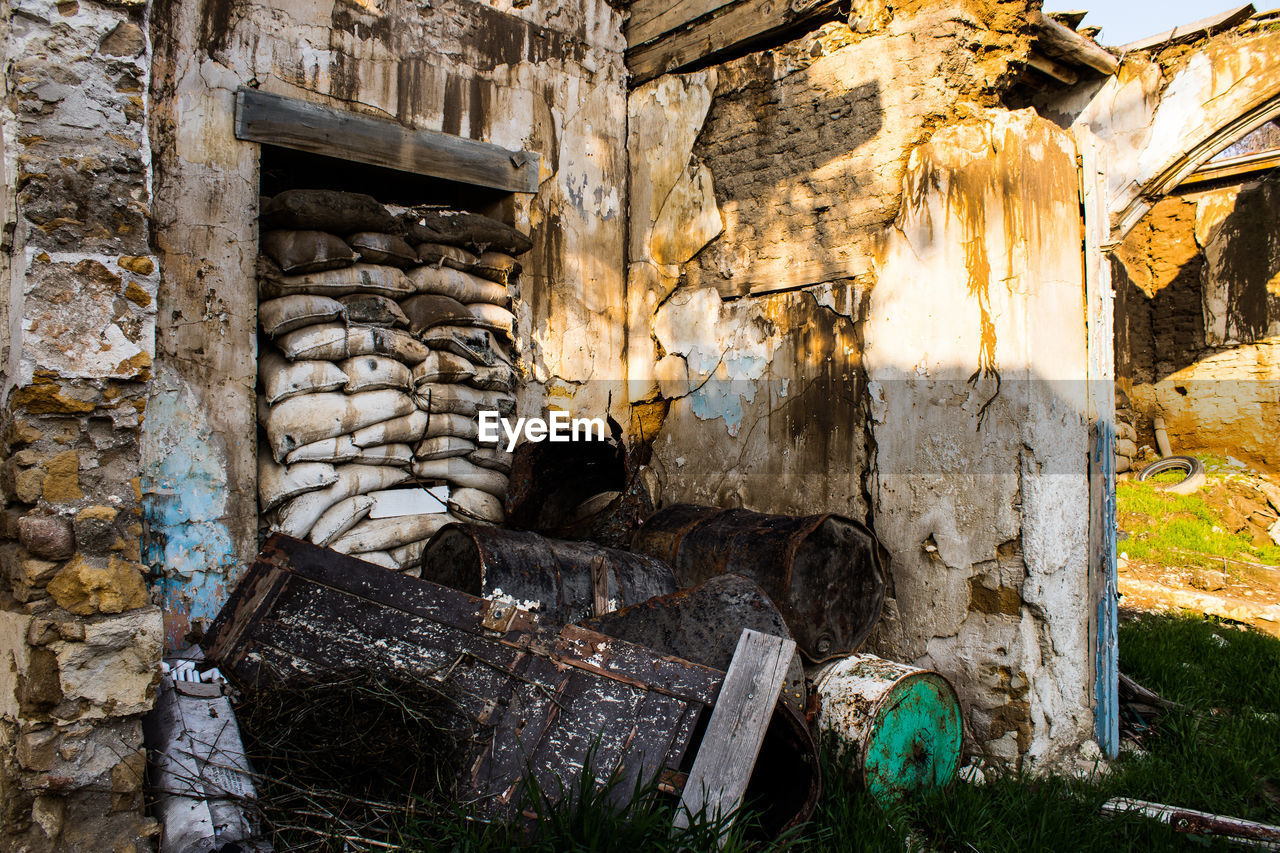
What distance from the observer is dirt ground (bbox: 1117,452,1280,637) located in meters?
5.62

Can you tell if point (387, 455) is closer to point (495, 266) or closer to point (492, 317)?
point (492, 317)

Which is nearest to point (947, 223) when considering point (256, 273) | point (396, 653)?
point (396, 653)

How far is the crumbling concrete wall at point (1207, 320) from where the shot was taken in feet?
32.9

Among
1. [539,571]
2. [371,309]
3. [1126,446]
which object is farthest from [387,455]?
[1126,446]

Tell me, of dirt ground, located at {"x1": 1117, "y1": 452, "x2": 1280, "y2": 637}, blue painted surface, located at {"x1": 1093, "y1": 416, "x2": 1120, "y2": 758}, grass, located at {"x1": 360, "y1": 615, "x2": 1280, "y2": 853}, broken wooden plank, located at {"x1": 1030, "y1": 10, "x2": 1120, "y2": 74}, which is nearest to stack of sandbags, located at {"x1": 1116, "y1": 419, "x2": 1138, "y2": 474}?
dirt ground, located at {"x1": 1117, "y1": 452, "x2": 1280, "y2": 637}

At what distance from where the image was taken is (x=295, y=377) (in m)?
3.29

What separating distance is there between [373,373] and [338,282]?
43cm

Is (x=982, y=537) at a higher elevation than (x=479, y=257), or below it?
below

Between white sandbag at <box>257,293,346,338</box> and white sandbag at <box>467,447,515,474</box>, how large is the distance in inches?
37.4

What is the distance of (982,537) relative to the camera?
124 inches

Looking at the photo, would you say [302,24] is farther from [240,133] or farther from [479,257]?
[479,257]

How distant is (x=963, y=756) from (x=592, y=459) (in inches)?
89.0

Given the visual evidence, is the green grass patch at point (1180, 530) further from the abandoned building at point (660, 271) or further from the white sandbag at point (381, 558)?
the white sandbag at point (381, 558)

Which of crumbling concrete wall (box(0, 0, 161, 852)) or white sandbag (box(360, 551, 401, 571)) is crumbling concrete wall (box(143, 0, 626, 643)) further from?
crumbling concrete wall (box(0, 0, 161, 852))
